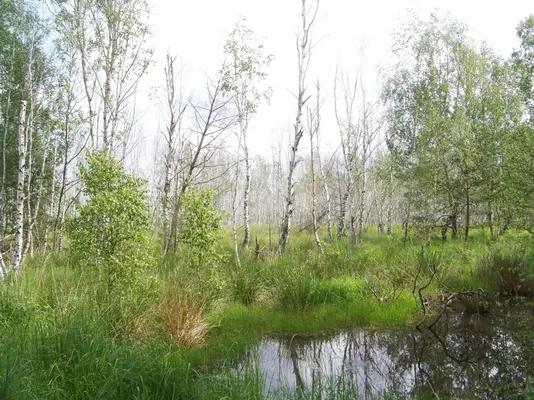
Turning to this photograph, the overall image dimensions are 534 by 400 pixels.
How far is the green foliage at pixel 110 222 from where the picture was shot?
19.4ft

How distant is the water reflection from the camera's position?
4742 mm

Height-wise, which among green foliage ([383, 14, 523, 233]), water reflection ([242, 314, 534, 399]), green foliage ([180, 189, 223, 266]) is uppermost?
green foliage ([383, 14, 523, 233])

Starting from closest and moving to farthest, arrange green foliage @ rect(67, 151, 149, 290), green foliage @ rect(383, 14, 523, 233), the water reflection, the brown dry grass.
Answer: the water reflection
the brown dry grass
green foliage @ rect(67, 151, 149, 290)
green foliage @ rect(383, 14, 523, 233)

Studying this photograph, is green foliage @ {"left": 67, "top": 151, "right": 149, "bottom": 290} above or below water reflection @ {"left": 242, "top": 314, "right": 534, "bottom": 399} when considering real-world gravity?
above

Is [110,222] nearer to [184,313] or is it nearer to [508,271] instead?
[184,313]

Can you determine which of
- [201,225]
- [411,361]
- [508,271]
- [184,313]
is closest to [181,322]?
[184,313]

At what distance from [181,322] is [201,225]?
90.3 inches

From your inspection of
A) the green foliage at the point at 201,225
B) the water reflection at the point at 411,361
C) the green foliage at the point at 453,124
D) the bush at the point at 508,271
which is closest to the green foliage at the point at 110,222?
the green foliage at the point at 201,225

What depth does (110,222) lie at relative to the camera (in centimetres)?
598

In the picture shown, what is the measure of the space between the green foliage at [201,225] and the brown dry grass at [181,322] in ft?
5.41

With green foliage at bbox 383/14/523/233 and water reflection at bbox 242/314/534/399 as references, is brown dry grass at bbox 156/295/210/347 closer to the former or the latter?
water reflection at bbox 242/314/534/399

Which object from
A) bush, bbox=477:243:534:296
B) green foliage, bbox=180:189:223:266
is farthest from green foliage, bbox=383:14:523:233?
green foliage, bbox=180:189:223:266

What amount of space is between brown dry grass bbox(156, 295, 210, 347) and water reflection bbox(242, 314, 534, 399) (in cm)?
96

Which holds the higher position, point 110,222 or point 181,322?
point 110,222
